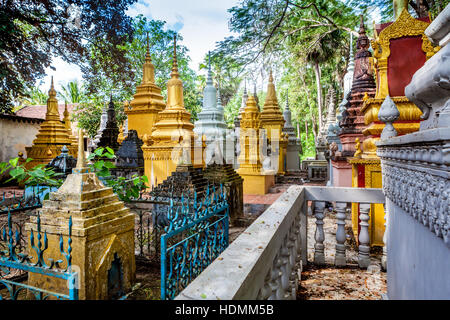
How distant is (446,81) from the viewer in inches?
45.9

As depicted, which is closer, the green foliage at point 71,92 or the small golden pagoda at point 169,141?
the small golden pagoda at point 169,141

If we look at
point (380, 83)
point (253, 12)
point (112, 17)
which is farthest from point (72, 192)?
point (112, 17)

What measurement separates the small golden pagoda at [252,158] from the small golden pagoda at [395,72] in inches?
206

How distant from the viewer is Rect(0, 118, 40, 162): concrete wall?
1248cm

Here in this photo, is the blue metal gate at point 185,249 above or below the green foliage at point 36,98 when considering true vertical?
below

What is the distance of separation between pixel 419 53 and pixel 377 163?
5.73ft

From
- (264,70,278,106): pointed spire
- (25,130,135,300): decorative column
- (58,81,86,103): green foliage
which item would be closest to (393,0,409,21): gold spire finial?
(25,130,135,300): decorative column

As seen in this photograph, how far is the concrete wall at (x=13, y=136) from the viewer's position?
1248 cm

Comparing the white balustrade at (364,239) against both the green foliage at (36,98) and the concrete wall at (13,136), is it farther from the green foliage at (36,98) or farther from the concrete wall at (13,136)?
the green foliage at (36,98)

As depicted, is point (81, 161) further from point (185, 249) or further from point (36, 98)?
point (36, 98)

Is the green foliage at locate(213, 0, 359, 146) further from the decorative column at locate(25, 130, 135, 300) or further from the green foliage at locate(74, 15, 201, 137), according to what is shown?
the green foliage at locate(74, 15, 201, 137)

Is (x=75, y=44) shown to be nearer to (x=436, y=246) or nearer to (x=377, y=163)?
(x=377, y=163)

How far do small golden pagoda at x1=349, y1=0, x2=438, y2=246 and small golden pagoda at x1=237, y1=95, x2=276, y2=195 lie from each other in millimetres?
5244

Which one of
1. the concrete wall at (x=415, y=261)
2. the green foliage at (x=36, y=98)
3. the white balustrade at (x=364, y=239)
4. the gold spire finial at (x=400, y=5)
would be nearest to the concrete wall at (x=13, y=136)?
the green foliage at (x=36, y=98)
